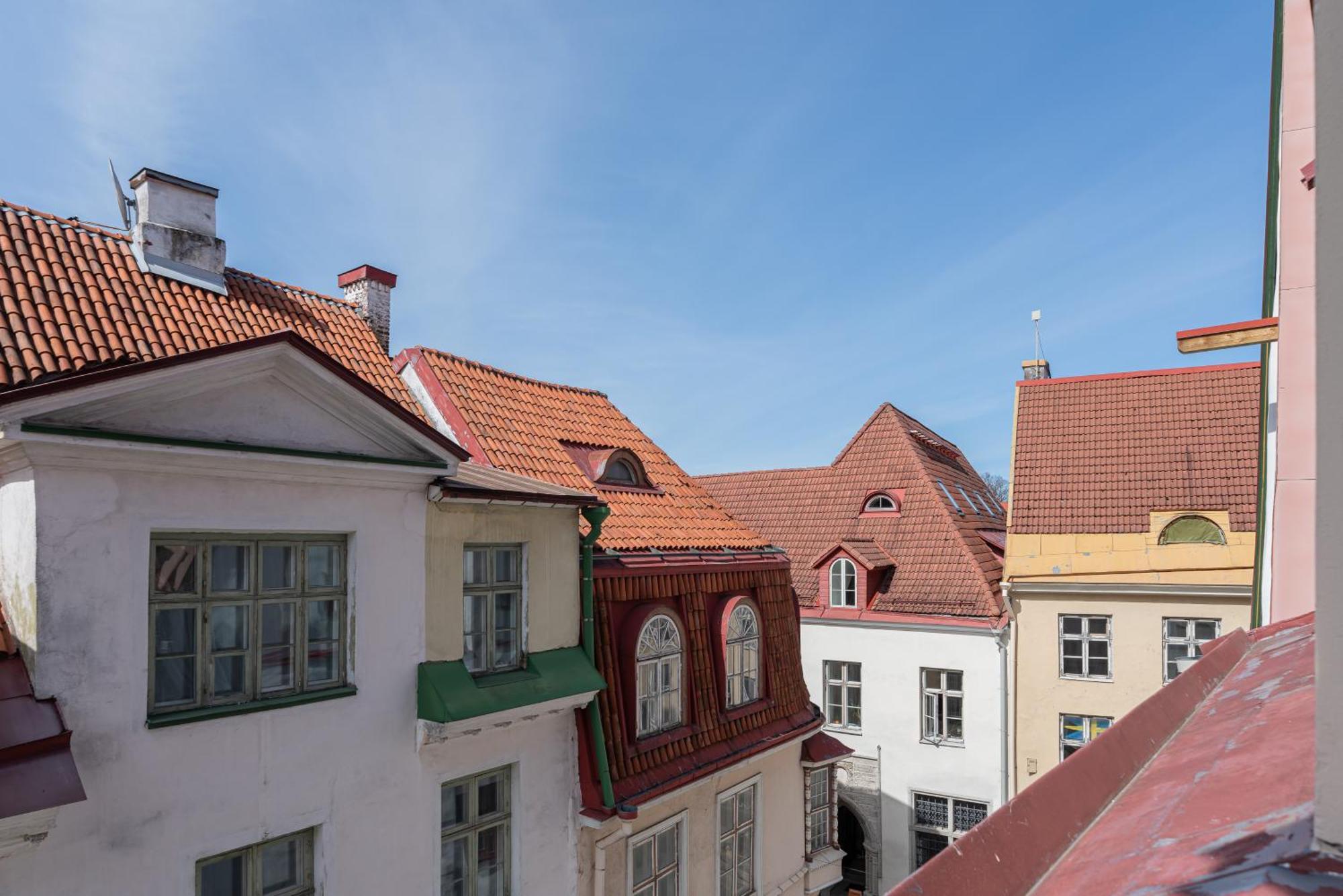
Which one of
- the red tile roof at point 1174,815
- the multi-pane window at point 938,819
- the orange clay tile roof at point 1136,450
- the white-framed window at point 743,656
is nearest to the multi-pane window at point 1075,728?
the multi-pane window at point 938,819

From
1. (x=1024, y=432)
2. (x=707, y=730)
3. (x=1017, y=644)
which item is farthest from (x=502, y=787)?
(x=1024, y=432)

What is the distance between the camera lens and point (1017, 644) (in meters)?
18.3

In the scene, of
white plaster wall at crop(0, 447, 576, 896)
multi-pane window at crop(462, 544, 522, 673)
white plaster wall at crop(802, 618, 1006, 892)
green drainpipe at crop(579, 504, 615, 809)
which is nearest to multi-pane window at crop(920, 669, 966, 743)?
white plaster wall at crop(802, 618, 1006, 892)

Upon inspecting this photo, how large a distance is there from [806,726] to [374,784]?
735cm

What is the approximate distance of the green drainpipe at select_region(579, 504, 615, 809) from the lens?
30.7ft

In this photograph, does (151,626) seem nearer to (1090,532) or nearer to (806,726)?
(806,726)

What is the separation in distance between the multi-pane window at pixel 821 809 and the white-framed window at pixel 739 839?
1870 mm

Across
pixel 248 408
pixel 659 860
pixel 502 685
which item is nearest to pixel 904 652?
pixel 659 860

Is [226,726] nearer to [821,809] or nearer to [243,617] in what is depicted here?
[243,617]

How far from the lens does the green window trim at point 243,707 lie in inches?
242

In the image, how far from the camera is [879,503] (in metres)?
22.4

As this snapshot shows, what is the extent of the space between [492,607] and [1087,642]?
1443 centimetres

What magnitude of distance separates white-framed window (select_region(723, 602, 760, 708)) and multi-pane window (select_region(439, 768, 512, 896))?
12.5ft

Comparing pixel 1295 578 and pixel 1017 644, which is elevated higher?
pixel 1295 578
